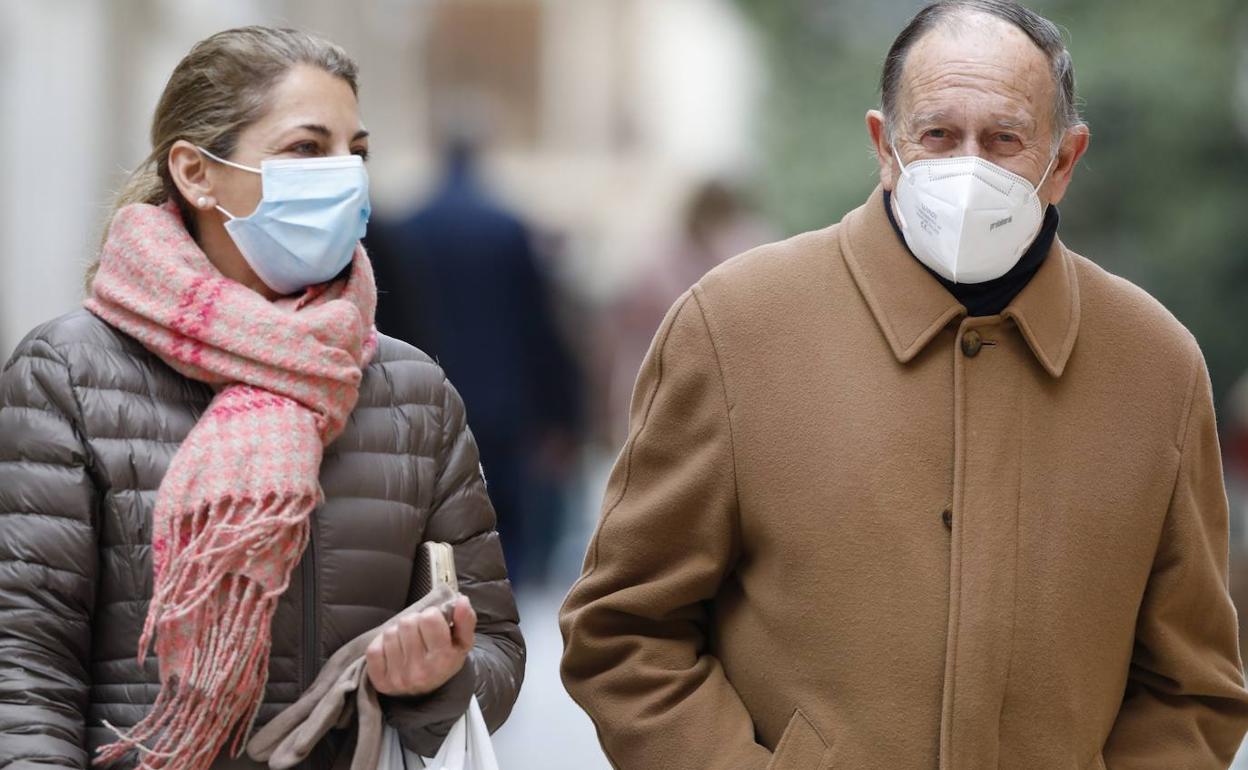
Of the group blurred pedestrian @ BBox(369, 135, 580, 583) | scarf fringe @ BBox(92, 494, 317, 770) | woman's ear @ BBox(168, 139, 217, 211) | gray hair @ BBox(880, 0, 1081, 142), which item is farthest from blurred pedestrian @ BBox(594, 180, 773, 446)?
scarf fringe @ BBox(92, 494, 317, 770)

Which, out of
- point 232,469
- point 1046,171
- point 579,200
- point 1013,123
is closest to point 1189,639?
Result: point 1046,171

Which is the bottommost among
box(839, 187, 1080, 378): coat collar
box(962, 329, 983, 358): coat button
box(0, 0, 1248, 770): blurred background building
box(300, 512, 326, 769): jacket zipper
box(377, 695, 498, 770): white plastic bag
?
box(0, 0, 1248, 770): blurred background building

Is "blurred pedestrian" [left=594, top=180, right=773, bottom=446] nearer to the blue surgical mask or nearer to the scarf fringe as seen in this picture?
the blue surgical mask

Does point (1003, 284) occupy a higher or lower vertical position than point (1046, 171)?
lower

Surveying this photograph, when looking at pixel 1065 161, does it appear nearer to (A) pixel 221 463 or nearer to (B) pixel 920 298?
(B) pixel 920 298

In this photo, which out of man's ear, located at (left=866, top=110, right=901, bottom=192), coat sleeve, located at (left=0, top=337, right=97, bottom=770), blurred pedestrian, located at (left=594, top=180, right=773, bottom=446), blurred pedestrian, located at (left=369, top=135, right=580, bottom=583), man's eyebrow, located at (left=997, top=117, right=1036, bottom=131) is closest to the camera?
coat sleeve, located at (left=0, top=337, right=97, bottom=770)

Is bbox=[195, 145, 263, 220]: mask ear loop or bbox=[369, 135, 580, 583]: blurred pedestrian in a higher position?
bbox=[195, 145, 263, 220]: mask ear loop

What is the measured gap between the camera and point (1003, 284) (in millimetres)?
4145

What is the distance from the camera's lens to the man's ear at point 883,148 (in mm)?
4172

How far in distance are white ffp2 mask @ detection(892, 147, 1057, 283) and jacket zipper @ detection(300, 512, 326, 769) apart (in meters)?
1.20

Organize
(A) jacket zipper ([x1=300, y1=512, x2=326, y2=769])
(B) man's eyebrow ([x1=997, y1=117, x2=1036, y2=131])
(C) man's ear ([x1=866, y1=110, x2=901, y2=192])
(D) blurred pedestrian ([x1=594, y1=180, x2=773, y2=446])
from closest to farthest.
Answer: (A) jacket zipper ([x1=300, y1=512, x2=326, y2=769])
(B) man's eyebrow ([x1=997, y1=117, x2=1036, y2=131])
(C) man's ear ([x1=866, y1=110, x2=901, y2=192])
(D) blurred pedestrian ([x1=594, y1=180, x2=773, y2=446])

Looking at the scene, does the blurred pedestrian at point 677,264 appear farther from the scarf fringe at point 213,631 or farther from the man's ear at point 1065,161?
the scarf fringe at point 213,631

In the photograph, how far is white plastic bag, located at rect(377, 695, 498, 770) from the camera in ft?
13.0

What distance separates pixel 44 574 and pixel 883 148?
167cm
